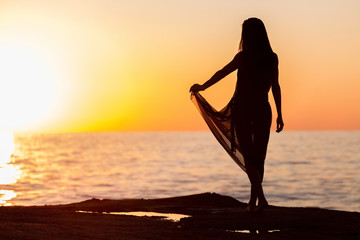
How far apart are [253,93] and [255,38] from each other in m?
0.75

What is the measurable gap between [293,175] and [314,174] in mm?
1618

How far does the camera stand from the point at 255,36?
8.40m

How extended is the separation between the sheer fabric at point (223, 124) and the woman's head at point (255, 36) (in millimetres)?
939

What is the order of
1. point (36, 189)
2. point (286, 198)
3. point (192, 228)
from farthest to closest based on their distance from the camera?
point (36, 189)
point (286, 198)
point (192, 228)

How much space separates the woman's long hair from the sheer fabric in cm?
91

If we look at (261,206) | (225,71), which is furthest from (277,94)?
(261,206)

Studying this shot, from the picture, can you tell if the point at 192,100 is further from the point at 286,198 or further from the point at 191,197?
the point at 286,198

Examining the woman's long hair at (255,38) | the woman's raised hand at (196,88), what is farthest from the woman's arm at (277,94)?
the woman's raised hand at (196,88)

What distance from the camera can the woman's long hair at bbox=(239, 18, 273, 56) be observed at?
27.3 feet

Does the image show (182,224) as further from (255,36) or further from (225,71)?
(255,36)

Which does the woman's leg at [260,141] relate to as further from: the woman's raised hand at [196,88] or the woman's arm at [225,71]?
the woman's raised hand at [196,88]

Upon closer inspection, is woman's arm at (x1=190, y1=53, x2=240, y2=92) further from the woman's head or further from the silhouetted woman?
the woman's head

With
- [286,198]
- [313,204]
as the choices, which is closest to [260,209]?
[313,204]

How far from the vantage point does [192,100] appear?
9727mm
